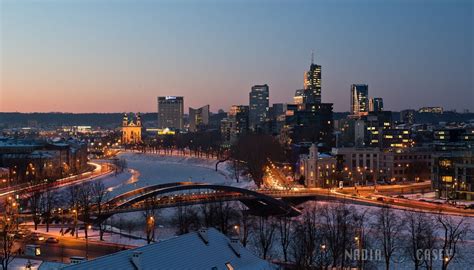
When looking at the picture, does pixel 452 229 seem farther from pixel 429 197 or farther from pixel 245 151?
pixel 245 151

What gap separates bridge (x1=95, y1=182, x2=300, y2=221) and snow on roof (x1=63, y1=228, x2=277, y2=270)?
2193 centimetres

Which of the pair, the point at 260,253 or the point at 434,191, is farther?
the point at 434,191

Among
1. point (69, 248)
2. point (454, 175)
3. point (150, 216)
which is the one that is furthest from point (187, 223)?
point (454, 175)

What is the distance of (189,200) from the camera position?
160 feet

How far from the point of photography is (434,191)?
62094 millimetres

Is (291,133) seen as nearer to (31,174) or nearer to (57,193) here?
(31,174)

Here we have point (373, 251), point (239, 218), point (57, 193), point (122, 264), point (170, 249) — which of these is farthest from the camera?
point (57, 193)

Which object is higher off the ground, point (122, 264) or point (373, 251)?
point (122, 264)

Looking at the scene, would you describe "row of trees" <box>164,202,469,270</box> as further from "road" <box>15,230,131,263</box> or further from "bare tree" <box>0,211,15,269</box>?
"bare tree" <box>0,211,15,269</box>

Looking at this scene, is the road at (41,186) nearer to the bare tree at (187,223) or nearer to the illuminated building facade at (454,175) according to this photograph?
the bare tree at (187,223)

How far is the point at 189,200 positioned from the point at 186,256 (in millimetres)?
28516

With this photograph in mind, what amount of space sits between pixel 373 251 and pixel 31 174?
56.7 metres

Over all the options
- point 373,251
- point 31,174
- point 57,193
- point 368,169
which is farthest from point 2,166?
point 373,251

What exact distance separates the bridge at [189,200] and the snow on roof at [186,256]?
2193 cm
